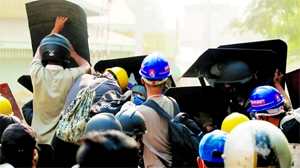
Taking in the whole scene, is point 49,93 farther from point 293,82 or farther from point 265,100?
point 293,82

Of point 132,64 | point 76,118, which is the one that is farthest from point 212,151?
point 132,64

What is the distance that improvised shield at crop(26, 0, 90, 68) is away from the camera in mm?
5371

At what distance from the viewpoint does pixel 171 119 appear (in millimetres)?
4199

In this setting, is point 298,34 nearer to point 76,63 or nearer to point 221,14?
point 221,14

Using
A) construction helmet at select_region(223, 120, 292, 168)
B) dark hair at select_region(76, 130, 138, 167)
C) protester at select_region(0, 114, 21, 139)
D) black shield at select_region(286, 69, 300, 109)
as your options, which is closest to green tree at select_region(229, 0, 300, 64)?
black shield at select_region(286, 69, 300, 109)

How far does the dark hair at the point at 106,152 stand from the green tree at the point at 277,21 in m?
11.7

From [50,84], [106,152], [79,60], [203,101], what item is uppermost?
[106,152]

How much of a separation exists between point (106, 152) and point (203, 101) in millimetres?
3576

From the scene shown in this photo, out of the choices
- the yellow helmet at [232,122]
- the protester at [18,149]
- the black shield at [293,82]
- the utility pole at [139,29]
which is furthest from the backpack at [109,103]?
the utility pole at [139,29]

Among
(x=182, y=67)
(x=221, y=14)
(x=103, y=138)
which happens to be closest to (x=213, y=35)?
(x=221, y=14)

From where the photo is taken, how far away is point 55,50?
15.6 ft

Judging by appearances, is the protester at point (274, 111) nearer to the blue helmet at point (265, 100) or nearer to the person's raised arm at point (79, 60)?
the blue helmet at point (265, 100)

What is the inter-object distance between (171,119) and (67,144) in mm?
895

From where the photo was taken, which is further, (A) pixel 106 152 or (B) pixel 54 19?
(B) pixel 54 19
